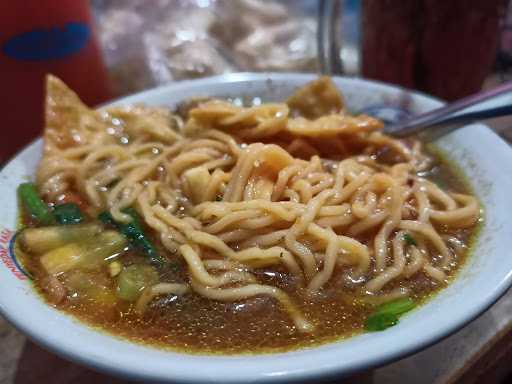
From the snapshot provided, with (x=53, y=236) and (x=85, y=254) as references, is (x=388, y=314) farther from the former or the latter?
(x=53, y=236)

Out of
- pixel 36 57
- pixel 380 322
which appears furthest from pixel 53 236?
pixel 36 57

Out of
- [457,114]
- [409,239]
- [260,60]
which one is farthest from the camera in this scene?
[260,60]

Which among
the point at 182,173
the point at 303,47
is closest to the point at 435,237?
the point at 182,173

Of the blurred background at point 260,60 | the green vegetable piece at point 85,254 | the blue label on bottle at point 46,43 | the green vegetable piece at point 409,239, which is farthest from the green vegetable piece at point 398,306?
the blue label on bottle at point 46,43

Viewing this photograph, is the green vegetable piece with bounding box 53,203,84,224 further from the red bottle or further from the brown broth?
the red bottle

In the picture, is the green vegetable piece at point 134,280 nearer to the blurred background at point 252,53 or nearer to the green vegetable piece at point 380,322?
the blurred background at point 252,53

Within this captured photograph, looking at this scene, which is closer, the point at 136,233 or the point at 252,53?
the point at 136,233

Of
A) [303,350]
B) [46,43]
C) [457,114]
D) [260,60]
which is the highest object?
[457,114]
